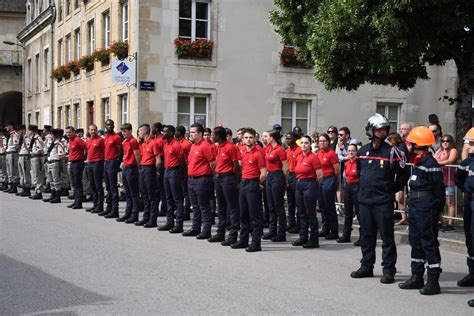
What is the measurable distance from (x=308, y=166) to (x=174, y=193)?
272 centimetres

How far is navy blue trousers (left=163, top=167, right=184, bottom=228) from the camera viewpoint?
38.1 feet

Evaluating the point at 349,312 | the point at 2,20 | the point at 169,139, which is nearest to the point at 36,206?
the point at 169,139

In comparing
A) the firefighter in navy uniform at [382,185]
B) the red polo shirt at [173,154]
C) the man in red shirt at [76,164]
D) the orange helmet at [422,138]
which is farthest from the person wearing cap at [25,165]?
the orange helmet at [422,138]

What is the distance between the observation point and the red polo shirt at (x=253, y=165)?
10070 mm

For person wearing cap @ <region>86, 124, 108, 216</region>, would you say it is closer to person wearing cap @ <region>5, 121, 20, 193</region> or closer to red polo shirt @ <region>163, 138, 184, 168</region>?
red polo shirt @ <region>163, 138, 184, 168</region>

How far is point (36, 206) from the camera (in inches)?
607

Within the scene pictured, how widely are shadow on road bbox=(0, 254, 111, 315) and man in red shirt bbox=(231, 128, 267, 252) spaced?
339 cm

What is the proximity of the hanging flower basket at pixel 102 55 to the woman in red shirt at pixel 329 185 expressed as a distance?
46.0 feet

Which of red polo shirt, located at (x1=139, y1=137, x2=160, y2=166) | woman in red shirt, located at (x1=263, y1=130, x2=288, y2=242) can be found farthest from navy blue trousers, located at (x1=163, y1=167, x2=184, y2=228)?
woman in red shirt, located at (x1=263, y1=130, x2=288, y2=242)

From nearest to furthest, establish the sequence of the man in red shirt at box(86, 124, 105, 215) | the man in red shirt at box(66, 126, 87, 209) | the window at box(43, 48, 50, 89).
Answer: the man in red shirt at box(86, 124, 105, 215) < the man in red shirt at box(66, 126, 87, 209) < the window at box(43, 48, 50, 89)

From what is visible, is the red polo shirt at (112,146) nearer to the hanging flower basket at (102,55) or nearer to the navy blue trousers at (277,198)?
the navy blue trousers at (277,198)

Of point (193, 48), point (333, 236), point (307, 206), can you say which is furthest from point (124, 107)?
point (307, 206)

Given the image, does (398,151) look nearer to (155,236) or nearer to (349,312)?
(349,312)

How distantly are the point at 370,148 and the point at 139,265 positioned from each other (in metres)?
3.35
